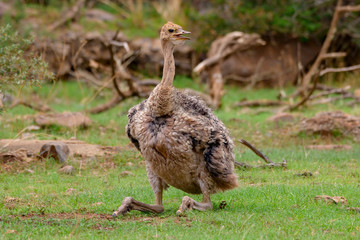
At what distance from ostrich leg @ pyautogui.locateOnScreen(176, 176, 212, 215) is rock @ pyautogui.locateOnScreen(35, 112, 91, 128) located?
5689 millimetres

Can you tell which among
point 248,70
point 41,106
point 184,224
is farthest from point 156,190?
point 248,70

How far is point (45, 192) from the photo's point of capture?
784 centimetres

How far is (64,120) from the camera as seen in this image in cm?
1209

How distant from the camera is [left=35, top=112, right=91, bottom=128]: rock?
1197 centimetres

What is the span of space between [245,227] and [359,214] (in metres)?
1.51

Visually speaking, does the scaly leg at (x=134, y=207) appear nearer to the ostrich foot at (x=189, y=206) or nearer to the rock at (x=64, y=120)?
the ostrich foot at (x=189, y=206)

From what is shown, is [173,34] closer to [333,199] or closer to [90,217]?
[90,217]

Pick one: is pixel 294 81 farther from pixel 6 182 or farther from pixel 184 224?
pixel 184 224

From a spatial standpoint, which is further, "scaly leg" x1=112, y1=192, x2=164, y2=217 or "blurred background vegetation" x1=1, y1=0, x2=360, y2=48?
→ "blurred background vegetation" x1=1, y1=0, x2=360, y2=48

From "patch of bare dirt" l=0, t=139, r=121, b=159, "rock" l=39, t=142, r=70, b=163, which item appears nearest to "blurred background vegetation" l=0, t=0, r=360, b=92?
"patch of bare dirt" l=0, t=139, r=121, b=159

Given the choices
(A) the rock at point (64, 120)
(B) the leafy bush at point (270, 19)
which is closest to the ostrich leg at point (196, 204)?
(A) the rock at point (64, 120)

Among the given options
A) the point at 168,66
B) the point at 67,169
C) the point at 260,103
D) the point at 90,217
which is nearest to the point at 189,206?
the point at 90,217

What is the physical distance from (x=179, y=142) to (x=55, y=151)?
3.87 metres

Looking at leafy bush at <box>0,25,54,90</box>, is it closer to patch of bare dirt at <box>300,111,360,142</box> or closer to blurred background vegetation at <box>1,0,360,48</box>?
patch of bare dirt at <box>300,111,360,142</box>
